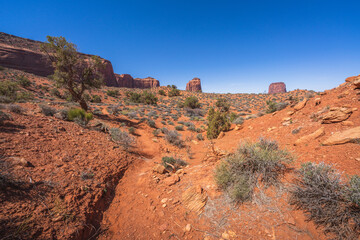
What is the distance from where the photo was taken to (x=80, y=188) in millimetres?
3111

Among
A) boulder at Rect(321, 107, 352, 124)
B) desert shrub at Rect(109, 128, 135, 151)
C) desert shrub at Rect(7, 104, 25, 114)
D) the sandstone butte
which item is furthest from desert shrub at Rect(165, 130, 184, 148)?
the sandstone butte

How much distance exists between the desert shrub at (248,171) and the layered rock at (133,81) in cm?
7770

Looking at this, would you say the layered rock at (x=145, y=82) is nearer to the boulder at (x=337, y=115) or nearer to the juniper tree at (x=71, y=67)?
the juniper tree at (x=71, y=67)

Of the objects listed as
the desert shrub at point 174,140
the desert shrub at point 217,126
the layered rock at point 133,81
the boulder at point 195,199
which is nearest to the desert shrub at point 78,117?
the desert shrub at point 174,140

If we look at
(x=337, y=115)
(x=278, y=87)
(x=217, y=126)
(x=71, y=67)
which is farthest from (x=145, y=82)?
(x=278, y=87)

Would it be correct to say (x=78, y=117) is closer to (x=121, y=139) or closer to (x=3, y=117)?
(x=3, y=117)

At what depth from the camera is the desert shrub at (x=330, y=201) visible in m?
1.88

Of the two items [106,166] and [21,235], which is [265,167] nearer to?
[21,235]

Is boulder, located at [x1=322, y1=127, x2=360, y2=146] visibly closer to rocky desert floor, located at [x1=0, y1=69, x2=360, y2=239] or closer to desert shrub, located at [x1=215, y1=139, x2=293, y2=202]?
rocky desert floor, located at [x1=0, y1=69, x2=360, y2=239]

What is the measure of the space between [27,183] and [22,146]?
1.83 metres

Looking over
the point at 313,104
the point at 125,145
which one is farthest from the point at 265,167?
the point at 313,104

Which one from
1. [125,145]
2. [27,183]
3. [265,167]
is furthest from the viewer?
[125,145]

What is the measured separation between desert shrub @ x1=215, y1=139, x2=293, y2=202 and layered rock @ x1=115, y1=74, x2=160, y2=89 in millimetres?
77703

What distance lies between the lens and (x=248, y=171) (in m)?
3.07
